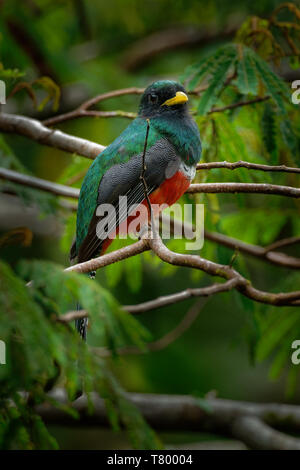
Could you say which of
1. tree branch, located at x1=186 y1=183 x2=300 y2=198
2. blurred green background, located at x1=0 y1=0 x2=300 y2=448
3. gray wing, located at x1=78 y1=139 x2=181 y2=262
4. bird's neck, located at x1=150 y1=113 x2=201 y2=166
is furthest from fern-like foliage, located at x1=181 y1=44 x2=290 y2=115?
blurred green background, located at x1=0 y1=0 x2=300 y2=448

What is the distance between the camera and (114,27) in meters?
9.08

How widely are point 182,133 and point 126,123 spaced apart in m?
2.55

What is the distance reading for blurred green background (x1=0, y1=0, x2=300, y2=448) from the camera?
6934 mm

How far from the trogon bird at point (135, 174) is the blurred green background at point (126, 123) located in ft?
Answer: 6.33

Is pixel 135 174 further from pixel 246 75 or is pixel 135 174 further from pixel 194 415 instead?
pixel 194 415

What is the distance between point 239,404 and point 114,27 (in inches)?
227

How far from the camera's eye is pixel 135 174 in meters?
3.72

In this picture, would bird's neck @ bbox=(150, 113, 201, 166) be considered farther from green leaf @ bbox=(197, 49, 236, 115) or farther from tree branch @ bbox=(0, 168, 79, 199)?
tree branch @ bbox=(0, 168, 79, 199)

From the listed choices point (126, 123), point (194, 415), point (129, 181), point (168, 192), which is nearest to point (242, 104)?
point (168, 192)

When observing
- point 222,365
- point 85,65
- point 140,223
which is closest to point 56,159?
point 85,65

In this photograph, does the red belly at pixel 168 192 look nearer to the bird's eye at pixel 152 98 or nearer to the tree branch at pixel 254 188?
the tree branch at pixel 254 188

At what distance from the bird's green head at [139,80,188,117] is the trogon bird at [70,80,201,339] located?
140 mm

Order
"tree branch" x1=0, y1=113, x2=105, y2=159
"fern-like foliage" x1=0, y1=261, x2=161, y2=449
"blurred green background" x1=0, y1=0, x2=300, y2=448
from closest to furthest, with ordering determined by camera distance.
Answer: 1. "fern-like foliage" x1=0, y1=261, x2=161, y2=449
2. "tree branch" x1=0, y1=113, x2=105, y2=159
3. "blurred green background" x1=0, y1=0, x2=300, y2=448

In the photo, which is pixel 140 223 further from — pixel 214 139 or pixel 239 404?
pixel 239 404
